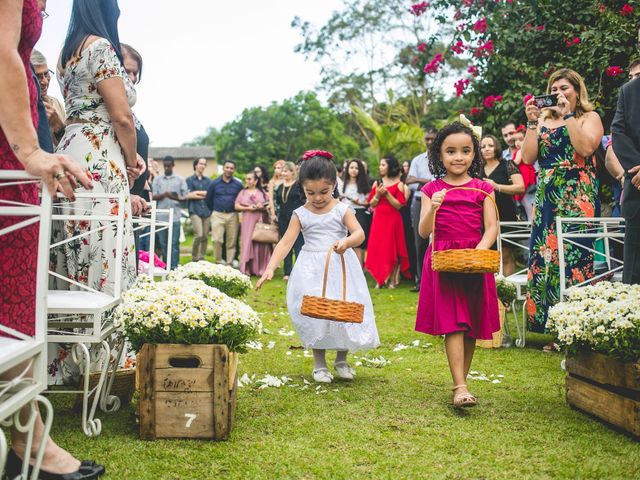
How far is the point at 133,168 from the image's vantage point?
4.82 m

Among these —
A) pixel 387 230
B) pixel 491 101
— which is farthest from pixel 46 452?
pixel 387 230

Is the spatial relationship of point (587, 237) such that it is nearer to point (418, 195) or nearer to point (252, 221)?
point (418, 195)

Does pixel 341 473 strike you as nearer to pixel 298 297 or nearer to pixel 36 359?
pixel 36 359

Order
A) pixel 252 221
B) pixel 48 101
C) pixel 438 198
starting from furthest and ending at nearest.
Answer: pixel 252 221 → pixel 48 101 → pixel 438 198

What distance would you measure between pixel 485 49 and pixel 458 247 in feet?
Answer: 19.8

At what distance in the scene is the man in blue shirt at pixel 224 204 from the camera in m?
15.7

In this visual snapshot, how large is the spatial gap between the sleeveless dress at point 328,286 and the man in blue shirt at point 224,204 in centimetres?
1022

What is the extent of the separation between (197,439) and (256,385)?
4.65ft

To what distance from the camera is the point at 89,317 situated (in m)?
4.21

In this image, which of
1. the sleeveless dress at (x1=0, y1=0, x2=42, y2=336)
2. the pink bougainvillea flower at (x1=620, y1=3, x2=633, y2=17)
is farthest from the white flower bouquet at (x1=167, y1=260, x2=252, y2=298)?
the pink bougainvillea flower at (x1=620, y1=3, x2=633, y2=17)

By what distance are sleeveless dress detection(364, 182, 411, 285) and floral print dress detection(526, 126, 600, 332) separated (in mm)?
6305

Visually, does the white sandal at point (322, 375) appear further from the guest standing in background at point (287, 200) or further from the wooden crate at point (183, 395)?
the guest standing in background at point (287, 200)

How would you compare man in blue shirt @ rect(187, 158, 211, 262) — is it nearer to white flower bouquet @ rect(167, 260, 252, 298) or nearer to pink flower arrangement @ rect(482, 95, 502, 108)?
pink flower arrangement @ rect(482, 95, 502, 108)

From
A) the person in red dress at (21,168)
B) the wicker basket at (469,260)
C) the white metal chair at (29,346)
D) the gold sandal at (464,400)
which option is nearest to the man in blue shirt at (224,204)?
the wicker basket at (469,260)
